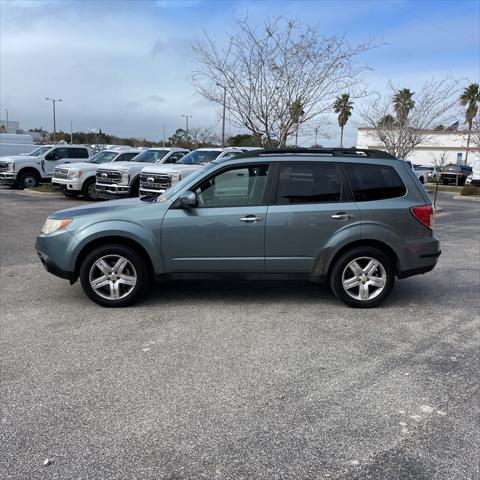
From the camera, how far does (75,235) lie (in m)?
5.49

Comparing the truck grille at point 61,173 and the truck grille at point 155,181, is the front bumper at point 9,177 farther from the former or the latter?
the truck grille at point 155,181

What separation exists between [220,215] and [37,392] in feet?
8.78

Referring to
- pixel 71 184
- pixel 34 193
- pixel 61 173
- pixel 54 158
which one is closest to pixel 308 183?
pixel 71 184

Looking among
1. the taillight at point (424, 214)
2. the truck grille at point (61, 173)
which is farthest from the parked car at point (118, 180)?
the taillight at point (424, 214)

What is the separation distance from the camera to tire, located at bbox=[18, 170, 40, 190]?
825 inches

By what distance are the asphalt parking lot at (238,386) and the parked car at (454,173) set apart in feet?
117

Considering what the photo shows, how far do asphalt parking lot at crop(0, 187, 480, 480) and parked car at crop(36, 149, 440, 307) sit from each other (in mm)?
435

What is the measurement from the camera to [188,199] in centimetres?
546

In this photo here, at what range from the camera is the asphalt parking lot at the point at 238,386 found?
9.55ft

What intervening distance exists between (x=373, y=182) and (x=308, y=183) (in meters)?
0.77

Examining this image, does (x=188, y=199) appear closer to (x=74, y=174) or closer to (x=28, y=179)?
(x=74, y=174)

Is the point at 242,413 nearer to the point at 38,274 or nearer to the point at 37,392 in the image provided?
the point at 37,392

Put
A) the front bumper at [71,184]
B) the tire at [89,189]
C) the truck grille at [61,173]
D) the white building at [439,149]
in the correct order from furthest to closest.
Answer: the white building at [439,149] → the truck grille at [61,173] → the tire at [89,189] → the front bumper at [71,184]

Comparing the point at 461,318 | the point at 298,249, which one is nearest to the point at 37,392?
the point at 298,249
